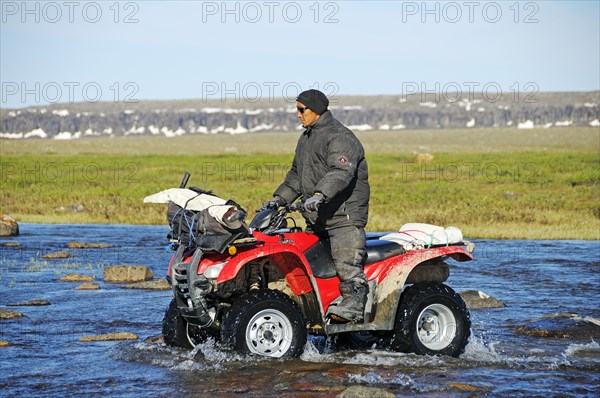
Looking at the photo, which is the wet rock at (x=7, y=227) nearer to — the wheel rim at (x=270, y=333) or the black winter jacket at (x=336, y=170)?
the black winter jacket at (x=336, y=170)

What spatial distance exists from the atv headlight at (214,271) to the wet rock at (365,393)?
1.77 metres

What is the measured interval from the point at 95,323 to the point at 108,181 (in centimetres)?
3934

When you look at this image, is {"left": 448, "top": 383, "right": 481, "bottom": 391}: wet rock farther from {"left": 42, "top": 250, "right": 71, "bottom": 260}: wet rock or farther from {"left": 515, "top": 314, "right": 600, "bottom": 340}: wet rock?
{"left": 42, "top": 250, "right": 71, "bottom": 260}: wet rock

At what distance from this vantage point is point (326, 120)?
9.77 metres

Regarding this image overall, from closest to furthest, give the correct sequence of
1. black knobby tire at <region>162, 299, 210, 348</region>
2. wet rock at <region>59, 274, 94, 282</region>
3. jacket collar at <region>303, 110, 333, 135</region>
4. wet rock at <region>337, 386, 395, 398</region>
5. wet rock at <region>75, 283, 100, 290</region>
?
wet rock at <region>337, 386, 395, 398</region>
jacket collar at <region>303, 110, 333, 135</region>
black knobby tire at <region>162, 299, 210, 348</region>
wet rock at <region>75, 283, 100, 290</region>
wet rock at <region>59, 274, 94, 282</region>

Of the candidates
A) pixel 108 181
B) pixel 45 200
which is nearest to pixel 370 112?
pixel 108 181

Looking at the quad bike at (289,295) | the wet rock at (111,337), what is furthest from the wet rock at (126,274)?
the quad bike at (289,295)

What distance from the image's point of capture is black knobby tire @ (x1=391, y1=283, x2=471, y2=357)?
10094mm

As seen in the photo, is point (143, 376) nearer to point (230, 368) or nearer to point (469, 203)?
point (230, 368)

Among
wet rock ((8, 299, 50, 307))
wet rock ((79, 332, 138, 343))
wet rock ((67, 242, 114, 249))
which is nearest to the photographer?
wet rock ((79, 332, 138, 343))

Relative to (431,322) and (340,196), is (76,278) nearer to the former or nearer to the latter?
(431,322)

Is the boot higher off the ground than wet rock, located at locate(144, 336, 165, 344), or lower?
higher

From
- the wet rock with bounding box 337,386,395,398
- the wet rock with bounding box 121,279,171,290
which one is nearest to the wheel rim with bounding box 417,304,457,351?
the wet rock with bounding box 337,386,395,398

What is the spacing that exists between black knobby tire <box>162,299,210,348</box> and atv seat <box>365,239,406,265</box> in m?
1.84
